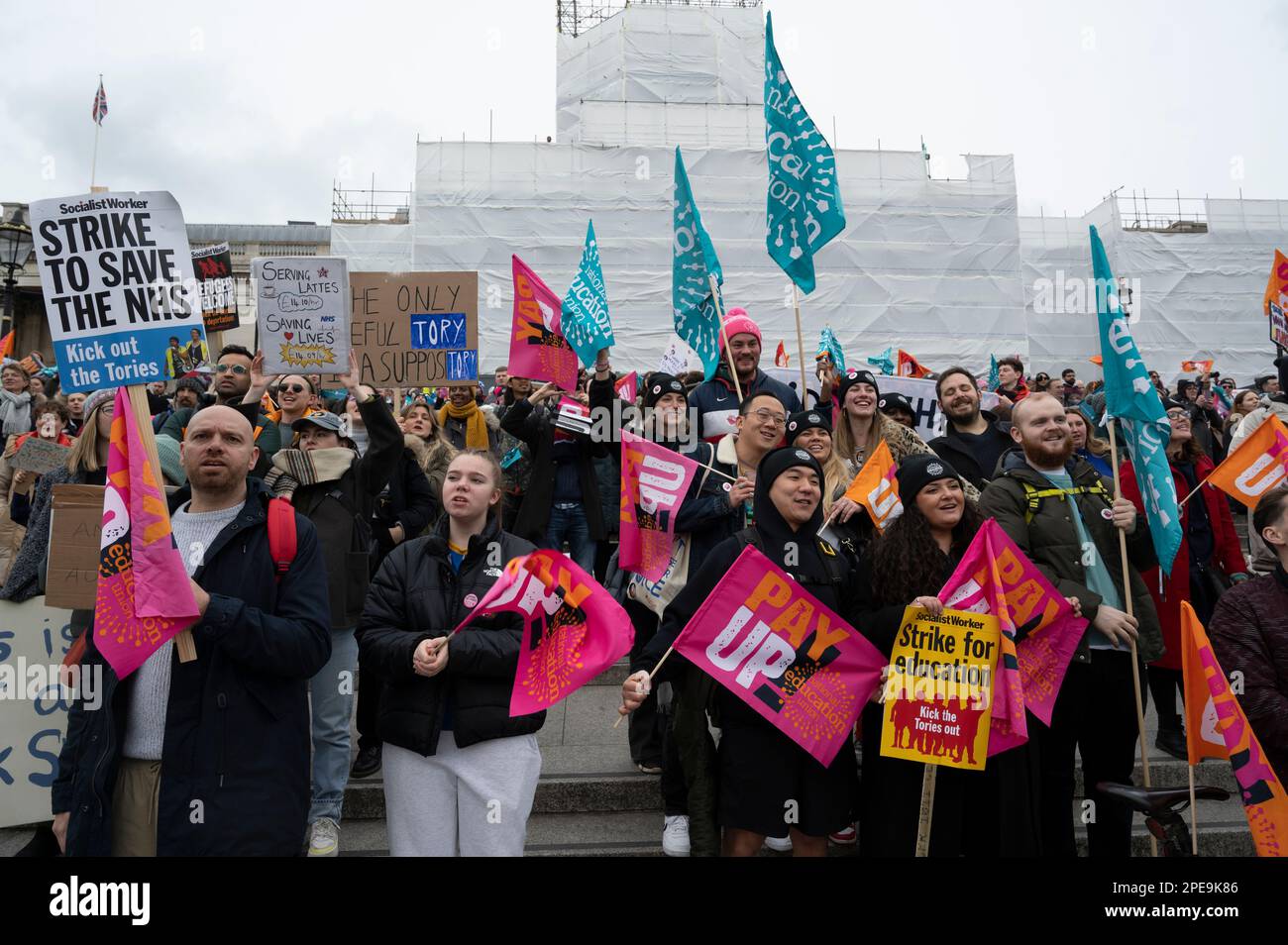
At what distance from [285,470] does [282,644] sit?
154 centimetres

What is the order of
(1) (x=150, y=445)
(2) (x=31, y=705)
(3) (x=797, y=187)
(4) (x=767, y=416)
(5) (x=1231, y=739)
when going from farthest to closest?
(3) (x=797, y=187), (2) (x=31, y=705), (4) (x=767, y=416), (5) (x=1231, y=739), (1) (x=150, y=445)

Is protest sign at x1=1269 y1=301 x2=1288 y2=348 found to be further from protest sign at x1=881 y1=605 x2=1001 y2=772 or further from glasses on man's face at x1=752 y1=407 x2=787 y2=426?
protest sign at x1=881 y1=605 x2=1001 y2=772

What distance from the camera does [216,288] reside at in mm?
7691

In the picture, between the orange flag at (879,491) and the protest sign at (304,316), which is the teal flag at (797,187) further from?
the protest sign at (304,316)

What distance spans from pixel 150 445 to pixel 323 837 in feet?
6.61

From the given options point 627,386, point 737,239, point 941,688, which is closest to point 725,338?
point 941,688

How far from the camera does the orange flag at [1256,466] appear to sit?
164 inches

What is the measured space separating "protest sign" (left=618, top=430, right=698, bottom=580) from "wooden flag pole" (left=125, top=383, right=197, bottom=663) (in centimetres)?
217

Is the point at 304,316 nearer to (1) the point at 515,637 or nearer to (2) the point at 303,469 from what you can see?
(2) the point at 303,469

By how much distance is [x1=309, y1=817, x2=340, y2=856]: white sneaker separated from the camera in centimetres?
392

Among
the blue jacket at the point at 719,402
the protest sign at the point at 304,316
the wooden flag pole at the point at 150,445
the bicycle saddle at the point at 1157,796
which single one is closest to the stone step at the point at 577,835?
the wooden flag pole at the point at 150,445

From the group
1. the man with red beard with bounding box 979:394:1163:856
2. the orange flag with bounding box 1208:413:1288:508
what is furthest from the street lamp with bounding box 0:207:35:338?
the orange flag with bounding box 1208:413:1288:508

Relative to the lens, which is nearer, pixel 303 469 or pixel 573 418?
pixel 303 469
